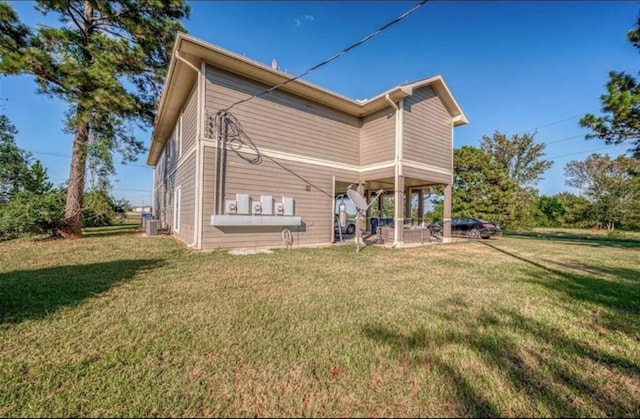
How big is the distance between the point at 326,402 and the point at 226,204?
6637 mm

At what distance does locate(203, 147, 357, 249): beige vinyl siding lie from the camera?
744cm

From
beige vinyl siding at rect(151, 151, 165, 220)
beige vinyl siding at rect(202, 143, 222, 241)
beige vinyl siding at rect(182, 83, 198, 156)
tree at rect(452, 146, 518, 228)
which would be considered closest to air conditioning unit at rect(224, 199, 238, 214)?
beige vinyl siding at rect(202, 143, 222, 241)

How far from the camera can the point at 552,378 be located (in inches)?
79.4

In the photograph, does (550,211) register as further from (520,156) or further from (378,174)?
(378,174)

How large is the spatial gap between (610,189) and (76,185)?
35697 mm

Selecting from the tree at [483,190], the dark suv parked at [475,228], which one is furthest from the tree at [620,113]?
the tree at [483,190]

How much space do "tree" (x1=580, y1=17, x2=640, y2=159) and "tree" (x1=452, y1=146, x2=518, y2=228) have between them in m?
9.51

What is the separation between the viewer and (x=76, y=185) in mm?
10016

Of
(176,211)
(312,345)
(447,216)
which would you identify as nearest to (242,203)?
(176,211)

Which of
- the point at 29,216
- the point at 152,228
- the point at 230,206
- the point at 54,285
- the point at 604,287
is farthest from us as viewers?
the point at 152,228

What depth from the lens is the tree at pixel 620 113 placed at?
7703 mm

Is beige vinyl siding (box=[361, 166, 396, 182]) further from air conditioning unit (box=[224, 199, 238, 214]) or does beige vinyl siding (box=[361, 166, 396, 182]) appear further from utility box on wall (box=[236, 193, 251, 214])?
air conditioning unit (box=[224, 199, 238, 214])

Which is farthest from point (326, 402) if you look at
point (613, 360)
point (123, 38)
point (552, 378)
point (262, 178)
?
point (123, 38)

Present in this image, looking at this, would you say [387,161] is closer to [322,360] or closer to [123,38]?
[322,360]
